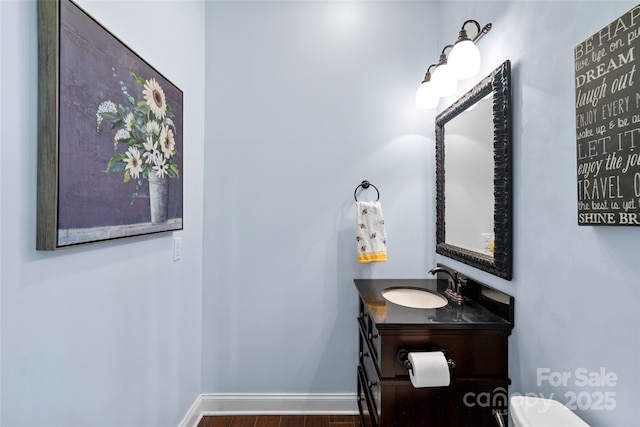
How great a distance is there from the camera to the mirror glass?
1227 millimetres

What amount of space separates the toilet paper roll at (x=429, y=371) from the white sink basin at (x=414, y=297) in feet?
1.40

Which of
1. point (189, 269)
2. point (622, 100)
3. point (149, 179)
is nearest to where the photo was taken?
point (622, 100)

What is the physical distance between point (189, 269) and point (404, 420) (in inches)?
51.7

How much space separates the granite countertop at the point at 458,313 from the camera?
118 cm

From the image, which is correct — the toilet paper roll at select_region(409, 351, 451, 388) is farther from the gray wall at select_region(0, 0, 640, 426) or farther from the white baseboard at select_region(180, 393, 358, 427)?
the white baseboard at select_region(180, 393, 358, 427)

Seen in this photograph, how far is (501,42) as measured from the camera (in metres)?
1.29

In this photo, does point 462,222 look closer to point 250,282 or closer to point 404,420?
point 404,420

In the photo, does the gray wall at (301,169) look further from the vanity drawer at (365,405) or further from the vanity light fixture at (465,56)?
the vanity light fixture at (465,56)

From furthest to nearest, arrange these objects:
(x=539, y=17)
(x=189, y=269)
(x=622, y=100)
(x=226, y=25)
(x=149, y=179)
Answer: (x=226, y=25)
(x=189, y=269)
(x=149, y=179)
(x=539, y=17)
(x=622, y=100)

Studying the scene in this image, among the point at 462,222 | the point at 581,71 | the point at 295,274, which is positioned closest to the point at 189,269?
the point at 295,274

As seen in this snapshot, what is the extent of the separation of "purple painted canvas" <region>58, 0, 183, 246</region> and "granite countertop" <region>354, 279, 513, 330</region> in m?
1.04

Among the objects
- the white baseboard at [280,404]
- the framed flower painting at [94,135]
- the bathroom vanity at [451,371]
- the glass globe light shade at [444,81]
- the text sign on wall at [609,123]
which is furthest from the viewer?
the white baseboard at [280,404]

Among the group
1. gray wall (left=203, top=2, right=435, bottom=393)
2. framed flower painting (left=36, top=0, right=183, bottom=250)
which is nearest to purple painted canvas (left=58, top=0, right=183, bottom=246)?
framed flower painting (left=36, top=0, right=183, bottom=250)

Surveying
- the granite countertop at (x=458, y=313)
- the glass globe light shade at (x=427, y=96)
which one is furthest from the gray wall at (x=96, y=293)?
the glass globe light shade at (x=427, y=96)
